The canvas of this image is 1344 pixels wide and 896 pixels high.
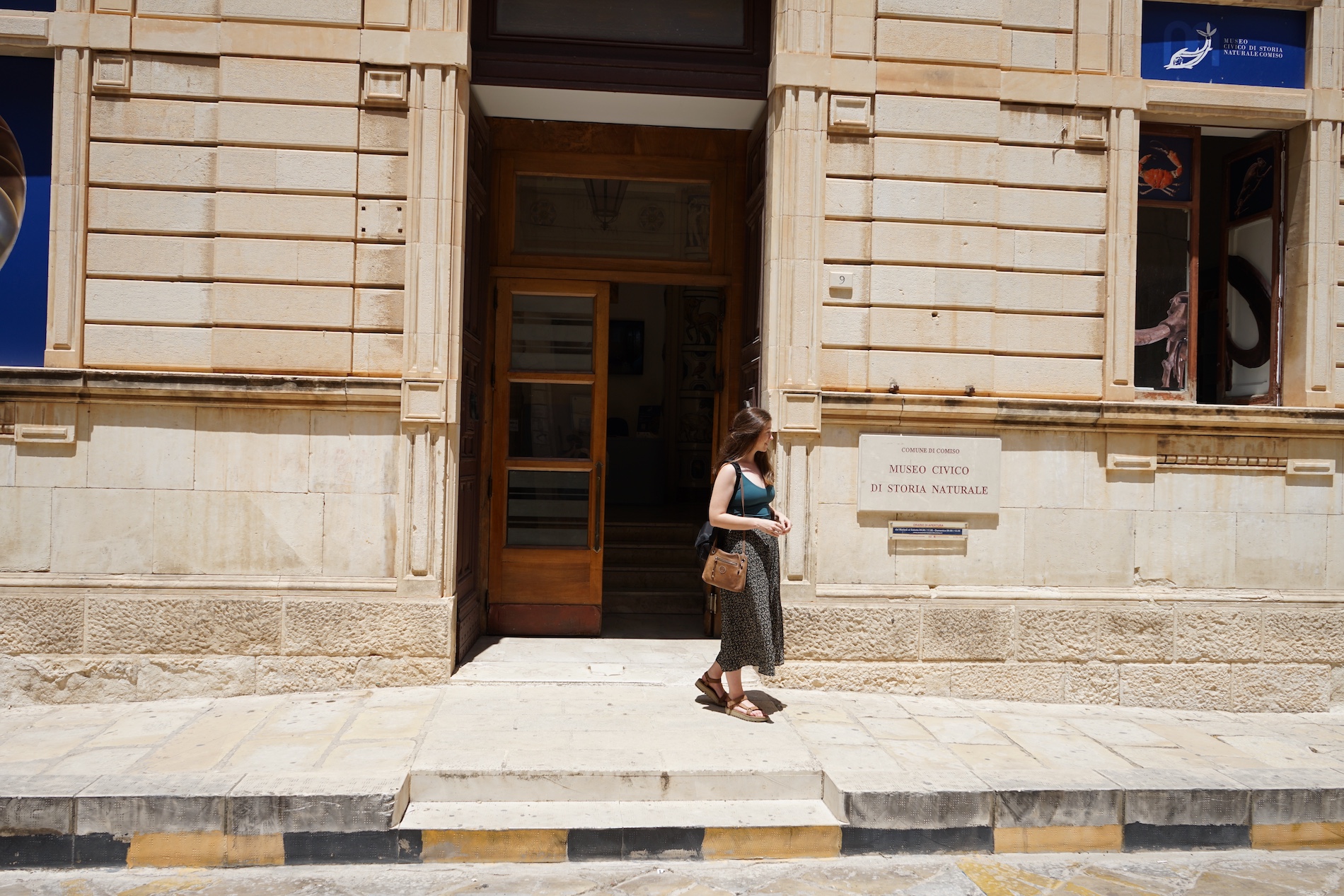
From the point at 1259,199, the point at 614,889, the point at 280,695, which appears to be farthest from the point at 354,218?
the point at 1259,199

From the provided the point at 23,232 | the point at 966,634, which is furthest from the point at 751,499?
the point at 23,232

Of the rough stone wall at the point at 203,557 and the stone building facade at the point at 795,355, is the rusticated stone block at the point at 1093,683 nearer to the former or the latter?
the stone building facade at the point at 795,355

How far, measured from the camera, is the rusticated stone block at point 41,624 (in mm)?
6254

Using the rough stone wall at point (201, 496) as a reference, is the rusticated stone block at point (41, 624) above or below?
below

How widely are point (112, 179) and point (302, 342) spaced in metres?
1.71

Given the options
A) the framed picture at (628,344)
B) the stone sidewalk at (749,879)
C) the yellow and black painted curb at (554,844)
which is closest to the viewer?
the stone sidewalk at (749,879)

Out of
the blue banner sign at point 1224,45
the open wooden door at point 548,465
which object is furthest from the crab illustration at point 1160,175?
the open wooden door at point 548,465

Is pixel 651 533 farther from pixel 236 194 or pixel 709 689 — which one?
pixel 236 194

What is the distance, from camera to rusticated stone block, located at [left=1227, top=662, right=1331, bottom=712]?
274 inches

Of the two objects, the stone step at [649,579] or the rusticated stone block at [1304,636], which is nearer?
the rusticated stone block at [1304,636]

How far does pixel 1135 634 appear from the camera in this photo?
22.7 feet

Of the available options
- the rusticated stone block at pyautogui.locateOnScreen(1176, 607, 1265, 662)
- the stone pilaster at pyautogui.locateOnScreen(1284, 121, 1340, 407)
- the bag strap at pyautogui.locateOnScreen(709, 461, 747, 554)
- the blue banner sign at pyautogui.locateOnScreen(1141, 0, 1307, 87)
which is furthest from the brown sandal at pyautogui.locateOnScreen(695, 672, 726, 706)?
the blue banner sign at pyautogui.locateOnScreen(1141, 0, 1307, 87)

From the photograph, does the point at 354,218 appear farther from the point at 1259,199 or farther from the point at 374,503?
the point at 1259,199

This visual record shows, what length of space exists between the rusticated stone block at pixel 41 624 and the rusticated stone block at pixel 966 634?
586 cm
